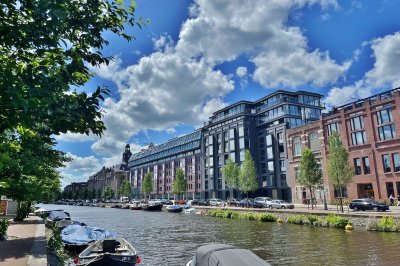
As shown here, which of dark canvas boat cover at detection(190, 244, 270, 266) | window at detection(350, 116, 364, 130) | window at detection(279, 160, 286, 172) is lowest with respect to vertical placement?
dark canvas boat cover at detection(190, 244, 270, 266)

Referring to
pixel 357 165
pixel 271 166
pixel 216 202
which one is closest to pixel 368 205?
pixel 357 165

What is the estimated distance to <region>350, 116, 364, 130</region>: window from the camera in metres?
59.4

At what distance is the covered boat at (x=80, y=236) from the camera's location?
2181 cm

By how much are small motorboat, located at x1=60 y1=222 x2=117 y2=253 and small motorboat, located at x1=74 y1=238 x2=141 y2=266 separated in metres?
5.22

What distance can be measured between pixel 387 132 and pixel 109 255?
5519cm

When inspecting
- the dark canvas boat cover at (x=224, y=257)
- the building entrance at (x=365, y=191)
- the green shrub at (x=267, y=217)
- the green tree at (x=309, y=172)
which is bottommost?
the green shrub at (x=267, y=217)

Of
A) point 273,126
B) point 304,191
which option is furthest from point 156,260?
point 273,126

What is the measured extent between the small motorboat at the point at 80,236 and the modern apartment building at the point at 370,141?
1782 inches

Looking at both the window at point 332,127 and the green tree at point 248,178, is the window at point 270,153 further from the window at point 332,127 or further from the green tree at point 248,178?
the window at point 332,127

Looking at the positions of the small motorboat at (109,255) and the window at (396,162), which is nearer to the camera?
the small motorboat at (109,255)

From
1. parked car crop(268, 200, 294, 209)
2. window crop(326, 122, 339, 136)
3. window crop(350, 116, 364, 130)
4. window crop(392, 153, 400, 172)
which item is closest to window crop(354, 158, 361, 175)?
window crop(350, 116, 364, 130)

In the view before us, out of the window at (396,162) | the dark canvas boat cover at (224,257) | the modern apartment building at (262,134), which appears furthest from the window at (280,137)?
the dark canvas boat cover at (224,257)

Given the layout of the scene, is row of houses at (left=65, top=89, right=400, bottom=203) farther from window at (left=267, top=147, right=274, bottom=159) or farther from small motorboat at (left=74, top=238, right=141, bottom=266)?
small motorboat at (left=74, top=238, right=141, bottom=266)

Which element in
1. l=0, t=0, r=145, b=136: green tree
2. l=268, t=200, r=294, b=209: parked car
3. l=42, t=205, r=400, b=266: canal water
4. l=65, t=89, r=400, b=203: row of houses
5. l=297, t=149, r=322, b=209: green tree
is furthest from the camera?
l=65, t=89, r=400, b=203: row of houses
